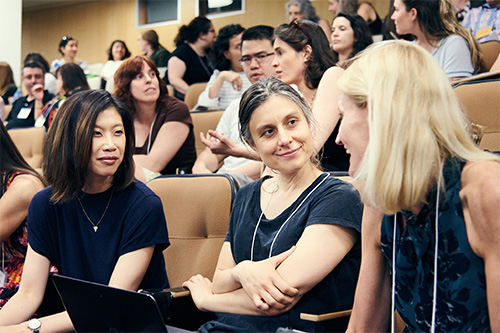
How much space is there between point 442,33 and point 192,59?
2.66 meters

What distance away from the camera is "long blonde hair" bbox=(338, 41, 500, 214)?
1.09 meters

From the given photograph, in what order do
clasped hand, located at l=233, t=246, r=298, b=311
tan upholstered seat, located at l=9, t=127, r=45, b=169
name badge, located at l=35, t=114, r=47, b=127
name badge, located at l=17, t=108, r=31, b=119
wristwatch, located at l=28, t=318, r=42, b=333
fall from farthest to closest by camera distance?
1. name badge, located at l=17, t=108, r=31, b=119
2. name badge, located at l=35, t=114, r=47, b=127
3. tan upholstered seat, located at l=9, t=127, r=45, b=169
4. wristwatch, located at l=28, t=318, r=42, b=333
5. clasped hand, located at l=233, t=246, r=298, b=311

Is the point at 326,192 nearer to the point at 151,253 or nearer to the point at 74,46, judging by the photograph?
the point at 151,253

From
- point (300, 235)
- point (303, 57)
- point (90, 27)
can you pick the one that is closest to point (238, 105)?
point (303, 57)

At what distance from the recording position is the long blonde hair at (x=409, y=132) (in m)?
1.09

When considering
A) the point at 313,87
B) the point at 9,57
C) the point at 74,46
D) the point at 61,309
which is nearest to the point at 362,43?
the point at 313,87

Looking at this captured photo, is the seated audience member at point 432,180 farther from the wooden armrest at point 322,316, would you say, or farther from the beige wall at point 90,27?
the beige wall at point 90,27

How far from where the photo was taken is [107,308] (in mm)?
1356

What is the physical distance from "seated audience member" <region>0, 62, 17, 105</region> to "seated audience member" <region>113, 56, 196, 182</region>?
342 centimetres

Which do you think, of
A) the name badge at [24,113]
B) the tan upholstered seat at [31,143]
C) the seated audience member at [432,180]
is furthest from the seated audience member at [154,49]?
the seated audience member at [432,180]

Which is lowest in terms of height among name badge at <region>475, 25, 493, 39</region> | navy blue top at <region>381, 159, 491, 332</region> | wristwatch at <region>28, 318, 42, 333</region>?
wristwatch at <region>28, 318, 42, 333</region>

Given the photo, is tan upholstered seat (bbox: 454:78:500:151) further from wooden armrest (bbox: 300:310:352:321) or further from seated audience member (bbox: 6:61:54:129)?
seated audience member (bbox: 6:61:54:129)

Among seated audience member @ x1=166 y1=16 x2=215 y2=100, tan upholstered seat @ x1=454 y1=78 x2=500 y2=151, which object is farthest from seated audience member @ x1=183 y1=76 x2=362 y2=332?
seated audience member @ x1=166 y1=16 x2=215 y2=100

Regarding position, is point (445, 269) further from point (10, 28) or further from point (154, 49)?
point (154, 49)
